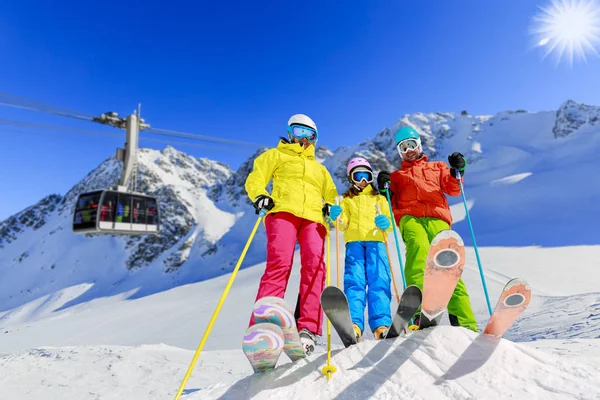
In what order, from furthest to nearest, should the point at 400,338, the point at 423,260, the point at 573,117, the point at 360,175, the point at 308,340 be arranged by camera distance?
the point at 573,117 < the point at 360,175 < the point at 423,260 < the point at 308,340 < the point at 400,338

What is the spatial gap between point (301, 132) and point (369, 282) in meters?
1.68

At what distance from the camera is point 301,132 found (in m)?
3.49

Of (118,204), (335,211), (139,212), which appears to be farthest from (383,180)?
(139,212)

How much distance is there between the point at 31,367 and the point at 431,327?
5.06 m

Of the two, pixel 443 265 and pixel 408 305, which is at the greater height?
pixel 443 265

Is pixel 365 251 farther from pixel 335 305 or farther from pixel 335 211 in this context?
pixel 335 305

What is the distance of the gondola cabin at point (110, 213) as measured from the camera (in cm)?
1239

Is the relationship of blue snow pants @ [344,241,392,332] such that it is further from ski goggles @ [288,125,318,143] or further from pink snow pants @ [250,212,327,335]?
ski goggles @ [288,125,318,143]

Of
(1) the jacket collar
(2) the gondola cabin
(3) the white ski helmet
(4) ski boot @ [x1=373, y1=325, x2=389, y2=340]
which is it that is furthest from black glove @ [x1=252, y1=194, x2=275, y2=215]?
(2) the gondola cabin

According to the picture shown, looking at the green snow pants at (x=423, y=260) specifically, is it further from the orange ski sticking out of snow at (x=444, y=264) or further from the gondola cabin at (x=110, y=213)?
the gondola cabin at (x=110, y=213)

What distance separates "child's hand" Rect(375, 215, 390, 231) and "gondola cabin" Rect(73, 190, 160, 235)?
12.2 metres

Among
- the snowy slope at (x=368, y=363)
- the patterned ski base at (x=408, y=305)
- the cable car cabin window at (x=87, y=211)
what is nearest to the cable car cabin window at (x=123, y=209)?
the cable car cabin window at (x=87, y=211)

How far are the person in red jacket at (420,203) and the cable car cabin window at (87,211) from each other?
12.4 meters

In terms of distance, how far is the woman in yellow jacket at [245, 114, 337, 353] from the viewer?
278 cm
